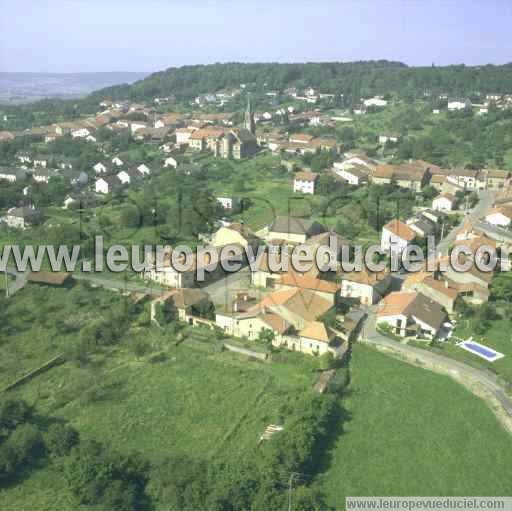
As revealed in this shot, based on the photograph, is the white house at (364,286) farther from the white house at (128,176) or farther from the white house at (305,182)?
the white house at (128,176)

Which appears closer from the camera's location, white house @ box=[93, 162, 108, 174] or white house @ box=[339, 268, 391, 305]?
white house @ box=[339, 268, 391, 305]

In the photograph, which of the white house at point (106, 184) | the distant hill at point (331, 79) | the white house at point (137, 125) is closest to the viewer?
the white house at point (106, 184)

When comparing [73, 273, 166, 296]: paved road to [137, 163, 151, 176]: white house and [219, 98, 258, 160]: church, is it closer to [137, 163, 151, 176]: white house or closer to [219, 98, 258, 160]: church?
[137, 163, 151, 176]: white house

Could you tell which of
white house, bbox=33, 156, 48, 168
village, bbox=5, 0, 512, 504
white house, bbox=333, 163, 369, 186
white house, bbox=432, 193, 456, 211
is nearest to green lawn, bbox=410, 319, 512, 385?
village, bbox=5, 0, 512, 504

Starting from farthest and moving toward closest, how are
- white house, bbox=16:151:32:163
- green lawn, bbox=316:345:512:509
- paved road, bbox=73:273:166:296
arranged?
1. white house, bbox=16:151:32:163
2. paved road, bbox=73:273:166:296
3. green lawn, bbox=316:345:512:509

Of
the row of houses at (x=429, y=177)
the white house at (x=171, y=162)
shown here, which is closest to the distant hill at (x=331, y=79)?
the row of houses at (x=429, y=177)

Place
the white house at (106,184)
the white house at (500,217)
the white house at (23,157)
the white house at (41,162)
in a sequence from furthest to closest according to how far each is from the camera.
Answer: the white house at (23,157) → the white house at (41,162) → the white house at (106,184) → the white house at (500,217)
